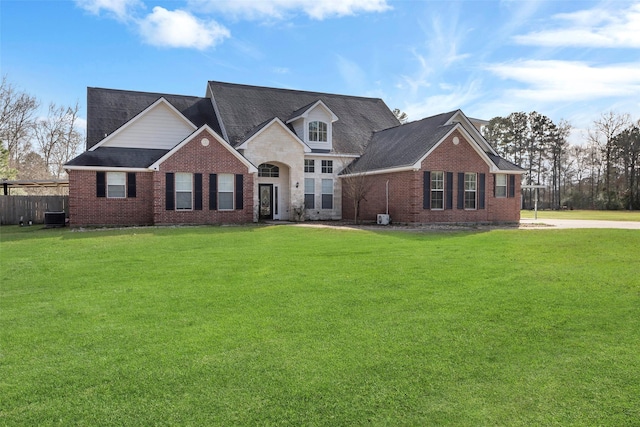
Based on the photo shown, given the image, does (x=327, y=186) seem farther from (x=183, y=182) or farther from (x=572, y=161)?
(x=572, y=161)

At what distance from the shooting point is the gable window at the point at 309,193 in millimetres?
26719

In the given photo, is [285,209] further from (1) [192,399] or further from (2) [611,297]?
(1) [192,399]

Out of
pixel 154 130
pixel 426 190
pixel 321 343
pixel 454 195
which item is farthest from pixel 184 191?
pixel 321 343

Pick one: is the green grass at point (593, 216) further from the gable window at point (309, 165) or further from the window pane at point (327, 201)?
the gable window at point (309, 165)

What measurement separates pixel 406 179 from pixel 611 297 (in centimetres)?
1545

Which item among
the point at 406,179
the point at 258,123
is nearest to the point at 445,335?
the point at 406,179

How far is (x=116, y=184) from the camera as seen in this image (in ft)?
71.2

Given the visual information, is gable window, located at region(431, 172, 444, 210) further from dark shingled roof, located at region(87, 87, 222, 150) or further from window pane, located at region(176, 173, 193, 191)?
dark shingled roof, located at region(87, 87, 222, 150)

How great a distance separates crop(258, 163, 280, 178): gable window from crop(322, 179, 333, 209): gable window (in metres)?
2.94

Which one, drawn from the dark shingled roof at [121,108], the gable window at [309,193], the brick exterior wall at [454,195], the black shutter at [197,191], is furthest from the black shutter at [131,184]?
the brick exterior wall at [454,195]

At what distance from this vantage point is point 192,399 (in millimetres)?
3838

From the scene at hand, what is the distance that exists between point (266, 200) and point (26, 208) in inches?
504

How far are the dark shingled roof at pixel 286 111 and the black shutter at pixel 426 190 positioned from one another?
7.11 meters

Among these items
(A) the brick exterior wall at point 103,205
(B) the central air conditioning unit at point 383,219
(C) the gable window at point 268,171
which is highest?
(C) the gable window at point 268,171
